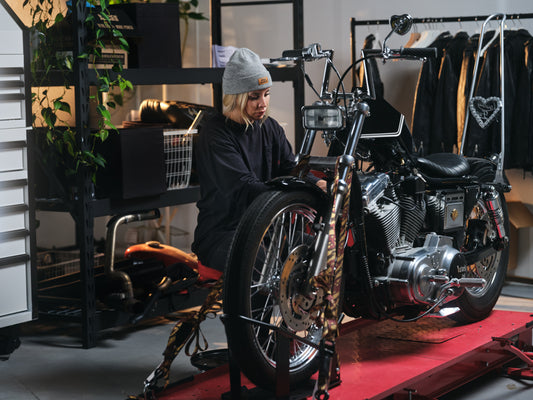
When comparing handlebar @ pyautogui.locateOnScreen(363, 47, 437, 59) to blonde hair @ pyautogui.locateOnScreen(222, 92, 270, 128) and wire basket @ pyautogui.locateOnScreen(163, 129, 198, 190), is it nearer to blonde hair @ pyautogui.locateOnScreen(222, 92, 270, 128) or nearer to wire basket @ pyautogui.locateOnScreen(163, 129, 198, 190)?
blonde hair @ pyautogui.locateOnScreen(222, 92, 270, 128)

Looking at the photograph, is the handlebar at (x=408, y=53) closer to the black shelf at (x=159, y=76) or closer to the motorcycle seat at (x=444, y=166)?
the motorcycle seat at (x=444, y=166)

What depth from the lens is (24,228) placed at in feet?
12.5

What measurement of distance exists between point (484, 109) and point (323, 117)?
2495 mm

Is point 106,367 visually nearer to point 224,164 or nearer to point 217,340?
point 217,340

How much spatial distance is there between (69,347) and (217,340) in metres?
0.70

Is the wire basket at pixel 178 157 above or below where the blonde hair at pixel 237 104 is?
below

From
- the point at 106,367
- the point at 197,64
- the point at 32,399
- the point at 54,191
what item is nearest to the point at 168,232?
the point at 197,64

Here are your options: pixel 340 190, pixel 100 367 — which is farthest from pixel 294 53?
pixel 100 367

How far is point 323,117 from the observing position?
2816mm

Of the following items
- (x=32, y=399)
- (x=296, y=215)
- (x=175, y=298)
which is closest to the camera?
(x=296, y=215)

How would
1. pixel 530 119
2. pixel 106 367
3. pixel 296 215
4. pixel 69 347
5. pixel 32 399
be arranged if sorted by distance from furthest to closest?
pixel 530 119 < pixel 69 347 < pixel 106 367 < pixel 32 399 < pixel 296 215

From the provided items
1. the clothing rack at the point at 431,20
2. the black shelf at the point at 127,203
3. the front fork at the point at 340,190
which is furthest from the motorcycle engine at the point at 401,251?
the clothing rack at the point at 431,20

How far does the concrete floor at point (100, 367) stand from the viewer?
10.7 feet

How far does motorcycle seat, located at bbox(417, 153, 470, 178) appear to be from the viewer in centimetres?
348
